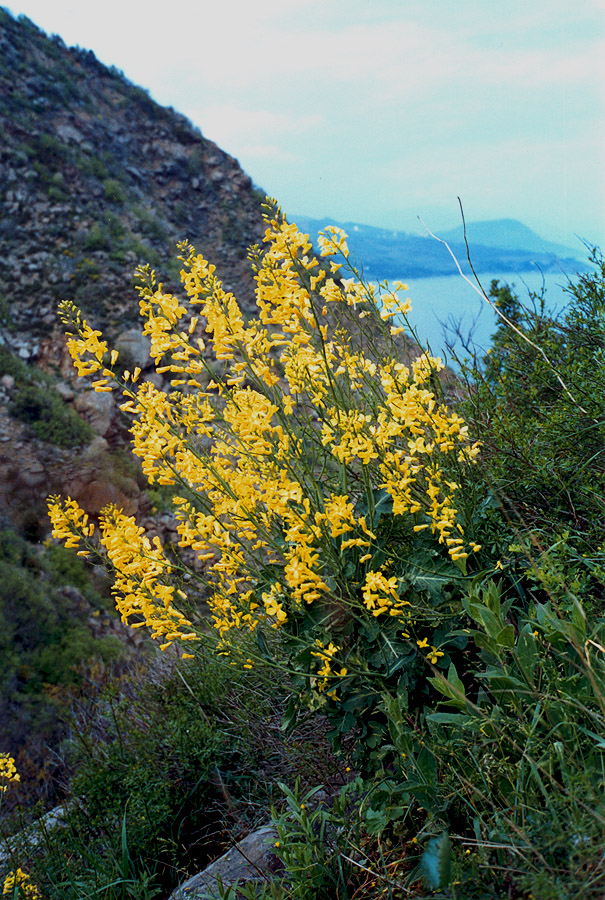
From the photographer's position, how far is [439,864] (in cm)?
130

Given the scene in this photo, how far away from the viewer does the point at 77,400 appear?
11.5 metres

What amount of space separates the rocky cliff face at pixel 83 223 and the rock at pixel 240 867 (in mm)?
7904

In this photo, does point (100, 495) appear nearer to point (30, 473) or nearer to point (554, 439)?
point (30, 473)

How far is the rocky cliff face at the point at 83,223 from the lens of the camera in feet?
33.5

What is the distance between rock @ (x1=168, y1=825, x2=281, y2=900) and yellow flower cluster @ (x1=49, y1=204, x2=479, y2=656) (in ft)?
3.05

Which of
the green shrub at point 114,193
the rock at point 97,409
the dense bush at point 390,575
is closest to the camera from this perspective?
the dense bush at point 390,575

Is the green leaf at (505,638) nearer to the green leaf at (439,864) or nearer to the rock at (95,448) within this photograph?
the green leaf at (439,864)

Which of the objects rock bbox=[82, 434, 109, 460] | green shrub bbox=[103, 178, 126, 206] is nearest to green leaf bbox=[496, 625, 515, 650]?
rock bbox=[82, 434, 109, 460]

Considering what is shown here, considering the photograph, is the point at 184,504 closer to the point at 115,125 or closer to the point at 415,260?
the point at 415,260

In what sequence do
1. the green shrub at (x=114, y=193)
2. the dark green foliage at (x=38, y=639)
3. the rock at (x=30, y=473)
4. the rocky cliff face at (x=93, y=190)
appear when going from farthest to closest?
the green shrub at (x=114, y=193)
the rocky cliff face at (x=93, y=190)
the rock at (x=30, y=473)
the dark green foliage at (x=38, y=639)

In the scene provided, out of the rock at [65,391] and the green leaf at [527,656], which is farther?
the rock at [65,391]

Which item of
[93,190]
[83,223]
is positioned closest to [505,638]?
[83,223]

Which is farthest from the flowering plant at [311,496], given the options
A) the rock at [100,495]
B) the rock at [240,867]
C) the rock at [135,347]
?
the rock at [135,347]

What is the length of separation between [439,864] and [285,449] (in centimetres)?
131
